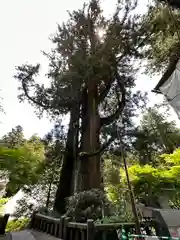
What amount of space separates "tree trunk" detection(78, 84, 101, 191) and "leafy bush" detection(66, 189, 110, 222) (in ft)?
4.21

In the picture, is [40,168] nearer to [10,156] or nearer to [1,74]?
[10,156]

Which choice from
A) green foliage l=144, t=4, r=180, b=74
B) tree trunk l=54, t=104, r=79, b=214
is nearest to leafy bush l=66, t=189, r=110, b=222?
tree trunk l=54, t=104, r=79, b=214

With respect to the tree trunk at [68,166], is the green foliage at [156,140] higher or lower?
higher

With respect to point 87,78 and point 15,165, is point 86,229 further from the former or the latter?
point 87,78

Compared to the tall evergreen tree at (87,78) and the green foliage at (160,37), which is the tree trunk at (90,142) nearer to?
the tall evergreen tree at (87,78)

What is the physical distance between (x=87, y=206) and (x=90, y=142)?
3.12 metres

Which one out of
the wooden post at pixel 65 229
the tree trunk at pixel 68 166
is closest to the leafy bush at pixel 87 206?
the wooden post at pixel 65 229

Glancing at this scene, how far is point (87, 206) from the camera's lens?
16.7 feet

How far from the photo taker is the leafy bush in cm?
470

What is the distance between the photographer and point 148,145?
11.6 metres

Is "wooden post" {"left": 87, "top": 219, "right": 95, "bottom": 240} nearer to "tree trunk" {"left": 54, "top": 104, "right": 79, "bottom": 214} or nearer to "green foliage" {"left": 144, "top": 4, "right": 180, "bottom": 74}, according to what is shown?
"tree trunk" {"left": 54, "top": 104, "right": 79, "bottom": 214}

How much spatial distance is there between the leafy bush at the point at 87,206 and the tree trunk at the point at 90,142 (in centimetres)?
128

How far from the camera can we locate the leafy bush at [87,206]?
4695 millimetres

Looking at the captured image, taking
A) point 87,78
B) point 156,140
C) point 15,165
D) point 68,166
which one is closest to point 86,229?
point 15,165
